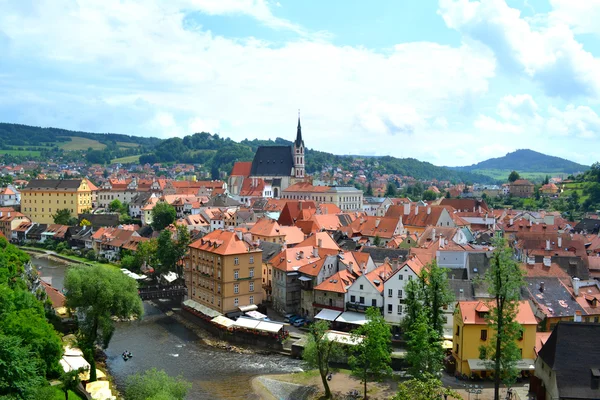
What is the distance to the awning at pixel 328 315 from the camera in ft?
133

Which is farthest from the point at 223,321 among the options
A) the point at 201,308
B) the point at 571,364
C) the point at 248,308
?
the point at 571,364

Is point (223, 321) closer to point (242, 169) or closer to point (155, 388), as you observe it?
point (155, 388)

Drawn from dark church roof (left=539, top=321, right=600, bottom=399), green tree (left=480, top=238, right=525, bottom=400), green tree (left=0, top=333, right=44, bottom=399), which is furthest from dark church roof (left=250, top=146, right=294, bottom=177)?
green tree (left=0, top=333, right=44, bottom=399)

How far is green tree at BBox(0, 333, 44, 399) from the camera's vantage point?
23.1 metres

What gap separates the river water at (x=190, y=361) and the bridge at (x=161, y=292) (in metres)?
7.88

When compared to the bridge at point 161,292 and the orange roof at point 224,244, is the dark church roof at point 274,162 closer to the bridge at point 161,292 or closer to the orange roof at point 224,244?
the bridge at point 161,292

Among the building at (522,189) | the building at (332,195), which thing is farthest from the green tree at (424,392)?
the building at (522,189)

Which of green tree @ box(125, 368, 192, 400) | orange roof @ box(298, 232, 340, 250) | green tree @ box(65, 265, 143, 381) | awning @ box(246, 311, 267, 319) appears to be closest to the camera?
green tree @ box(125, 368, 192, 400)

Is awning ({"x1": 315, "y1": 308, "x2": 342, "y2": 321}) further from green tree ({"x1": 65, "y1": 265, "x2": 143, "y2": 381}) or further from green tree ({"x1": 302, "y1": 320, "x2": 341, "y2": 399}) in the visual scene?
green tree ({"x1": 65, "y1": 265, "x2": 143, "y2": 381})

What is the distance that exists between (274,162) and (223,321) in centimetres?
9392

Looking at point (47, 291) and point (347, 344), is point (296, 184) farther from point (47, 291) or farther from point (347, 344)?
point (347, 344)

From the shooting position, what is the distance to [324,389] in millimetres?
31922

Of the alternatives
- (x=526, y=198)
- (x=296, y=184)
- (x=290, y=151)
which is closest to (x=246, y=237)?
(x=296, y=184)

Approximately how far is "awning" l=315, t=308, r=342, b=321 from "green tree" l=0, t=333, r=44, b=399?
68.1 feet
